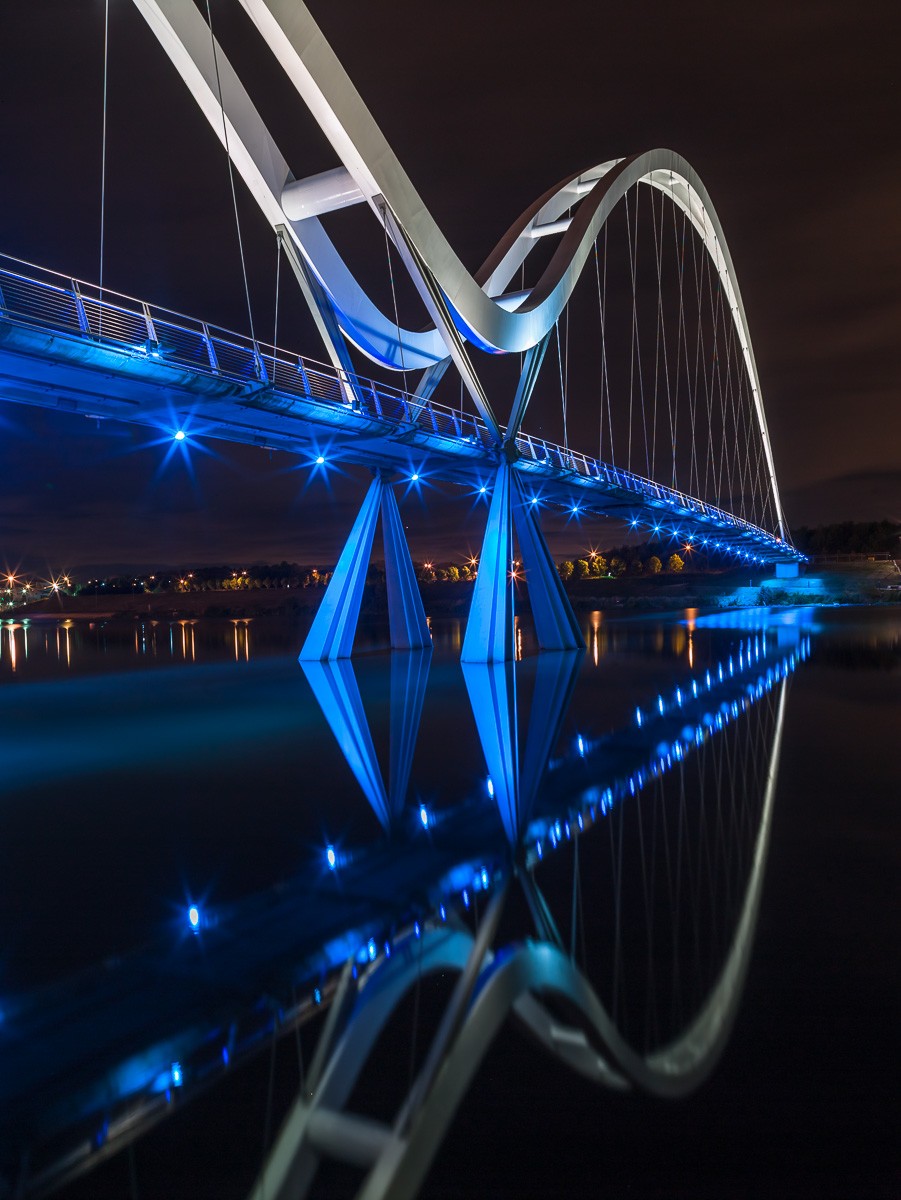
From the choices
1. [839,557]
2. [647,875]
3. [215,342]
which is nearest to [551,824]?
[647,875]

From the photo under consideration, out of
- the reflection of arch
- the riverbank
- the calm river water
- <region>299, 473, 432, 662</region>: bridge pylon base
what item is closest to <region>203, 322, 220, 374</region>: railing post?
the calm river water

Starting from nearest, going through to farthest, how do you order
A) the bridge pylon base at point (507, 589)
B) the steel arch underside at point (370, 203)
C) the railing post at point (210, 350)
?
the railing post at point (210, 350), the steel arch underside at point (370, 203), the bridge pylon base at point (507, 589)

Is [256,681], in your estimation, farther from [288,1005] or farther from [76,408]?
[288,1005]

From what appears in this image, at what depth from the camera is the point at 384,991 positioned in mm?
3988

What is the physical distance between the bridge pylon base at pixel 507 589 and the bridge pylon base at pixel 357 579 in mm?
3182

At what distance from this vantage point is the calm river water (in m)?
2.90

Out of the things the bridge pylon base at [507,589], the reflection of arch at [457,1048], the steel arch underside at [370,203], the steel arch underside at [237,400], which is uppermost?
the steel arch underside at [370,203]

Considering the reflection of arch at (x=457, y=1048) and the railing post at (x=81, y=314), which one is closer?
the reflection of arch at (x=457, y=1048)

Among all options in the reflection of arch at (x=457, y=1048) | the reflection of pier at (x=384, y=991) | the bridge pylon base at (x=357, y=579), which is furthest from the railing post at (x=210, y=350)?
the reflection of arch at (x=457, y=1048)

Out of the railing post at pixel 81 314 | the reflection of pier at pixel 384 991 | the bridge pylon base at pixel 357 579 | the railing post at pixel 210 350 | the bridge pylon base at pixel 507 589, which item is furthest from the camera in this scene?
the bridge pylon base at pixel 357 579

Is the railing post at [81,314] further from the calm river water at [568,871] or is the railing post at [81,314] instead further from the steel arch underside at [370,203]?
the steel arch underside at [370,203]

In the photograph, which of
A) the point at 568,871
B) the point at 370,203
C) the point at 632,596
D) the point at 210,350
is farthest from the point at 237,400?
the point at 632,596

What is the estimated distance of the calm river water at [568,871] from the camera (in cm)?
290

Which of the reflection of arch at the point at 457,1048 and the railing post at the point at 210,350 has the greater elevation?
the railing post at the point at 210,350
